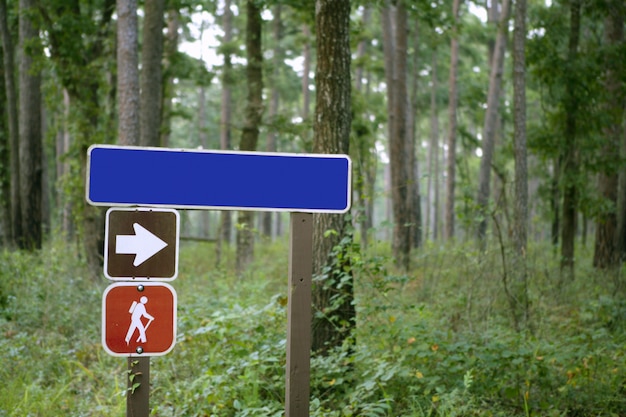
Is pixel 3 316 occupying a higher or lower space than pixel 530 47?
lower

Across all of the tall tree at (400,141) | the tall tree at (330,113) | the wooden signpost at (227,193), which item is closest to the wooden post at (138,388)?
the wooden signpost at (227,193)

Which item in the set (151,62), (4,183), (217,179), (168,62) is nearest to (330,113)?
(217,179)

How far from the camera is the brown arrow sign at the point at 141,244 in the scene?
3.59 m

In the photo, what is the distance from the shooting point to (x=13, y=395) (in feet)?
20.0

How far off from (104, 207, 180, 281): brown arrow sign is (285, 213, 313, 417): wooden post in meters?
0.63

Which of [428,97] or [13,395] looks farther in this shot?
[428,97]

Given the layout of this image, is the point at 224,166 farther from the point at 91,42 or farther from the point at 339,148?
the point at 91,42

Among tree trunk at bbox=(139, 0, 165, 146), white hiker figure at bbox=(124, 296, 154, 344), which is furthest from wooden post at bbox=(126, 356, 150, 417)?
tree trunk at bbox=(139, 0, 165, 146)

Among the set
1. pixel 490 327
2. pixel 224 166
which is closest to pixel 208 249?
pixel 490 327

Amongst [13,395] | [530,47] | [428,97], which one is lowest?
[13,395]

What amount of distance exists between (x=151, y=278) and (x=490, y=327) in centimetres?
526

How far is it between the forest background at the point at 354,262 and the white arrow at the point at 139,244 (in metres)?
2.08

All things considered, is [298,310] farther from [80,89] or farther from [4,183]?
[4,183]

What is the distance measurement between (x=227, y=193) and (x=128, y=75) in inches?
336
